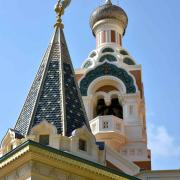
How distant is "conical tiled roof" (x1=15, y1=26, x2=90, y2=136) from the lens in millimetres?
12102

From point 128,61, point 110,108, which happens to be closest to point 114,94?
point 110,108

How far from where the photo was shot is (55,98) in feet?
41.3

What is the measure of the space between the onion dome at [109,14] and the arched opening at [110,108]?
178 inches

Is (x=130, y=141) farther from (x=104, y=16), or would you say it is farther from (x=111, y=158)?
(x=104, y=16)

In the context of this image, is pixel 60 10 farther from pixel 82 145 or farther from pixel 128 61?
pixel 128 61

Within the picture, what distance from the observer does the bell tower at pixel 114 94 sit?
21.5 m

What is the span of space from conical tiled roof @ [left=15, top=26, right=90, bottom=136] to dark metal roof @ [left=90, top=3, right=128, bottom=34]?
12.1 m

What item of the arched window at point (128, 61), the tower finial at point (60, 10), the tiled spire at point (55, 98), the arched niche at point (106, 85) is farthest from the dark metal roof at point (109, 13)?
the tiled spire at point (55, 98)

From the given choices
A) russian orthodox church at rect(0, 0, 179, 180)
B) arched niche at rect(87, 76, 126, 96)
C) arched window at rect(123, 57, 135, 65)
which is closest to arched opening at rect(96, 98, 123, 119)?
russian orthodox church at rect(0, 0, 179, 180)

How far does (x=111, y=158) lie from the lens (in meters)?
19.4

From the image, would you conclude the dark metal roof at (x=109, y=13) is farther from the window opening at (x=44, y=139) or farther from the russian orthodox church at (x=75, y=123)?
the window opening at (x=44, y=139)

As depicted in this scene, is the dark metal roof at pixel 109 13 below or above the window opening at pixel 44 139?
above

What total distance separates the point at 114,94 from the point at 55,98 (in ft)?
35.2

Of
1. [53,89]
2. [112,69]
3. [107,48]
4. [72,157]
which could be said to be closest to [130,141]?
[112,69]
